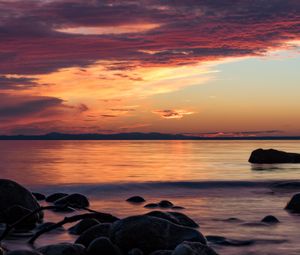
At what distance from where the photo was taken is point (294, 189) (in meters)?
24.6

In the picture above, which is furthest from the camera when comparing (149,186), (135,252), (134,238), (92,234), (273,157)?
Result: (273,157)

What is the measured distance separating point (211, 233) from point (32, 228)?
14.6ft

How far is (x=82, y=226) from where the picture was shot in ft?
38.2

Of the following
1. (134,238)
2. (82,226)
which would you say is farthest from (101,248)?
(82,226)

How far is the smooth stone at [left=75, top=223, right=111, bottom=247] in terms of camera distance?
31.3 ft

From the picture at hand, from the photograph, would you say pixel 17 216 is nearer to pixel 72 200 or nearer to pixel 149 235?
pixel 72 200

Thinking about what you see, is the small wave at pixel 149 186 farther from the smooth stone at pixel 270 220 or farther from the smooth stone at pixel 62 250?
the smooth stone at pixel 62 250

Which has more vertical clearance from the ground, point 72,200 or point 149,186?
point 72,200

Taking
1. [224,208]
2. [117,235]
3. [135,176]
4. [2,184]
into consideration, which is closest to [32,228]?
[2,184]

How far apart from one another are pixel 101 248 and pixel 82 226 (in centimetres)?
338

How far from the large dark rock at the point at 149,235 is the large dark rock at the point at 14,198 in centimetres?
495

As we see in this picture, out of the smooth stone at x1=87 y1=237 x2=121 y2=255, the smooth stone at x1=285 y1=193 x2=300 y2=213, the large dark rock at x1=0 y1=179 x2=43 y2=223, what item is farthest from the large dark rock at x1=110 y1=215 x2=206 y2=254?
the smooth stone at x1=285 y1=193 x2=300 y2=213

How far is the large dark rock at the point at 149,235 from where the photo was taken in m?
9.31

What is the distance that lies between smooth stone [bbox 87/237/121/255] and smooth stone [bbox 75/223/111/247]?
3.52 ft
